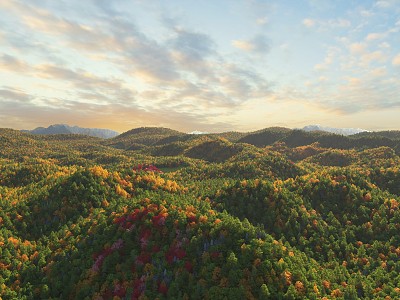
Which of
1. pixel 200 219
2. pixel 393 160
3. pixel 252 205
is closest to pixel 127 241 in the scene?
pixel 200 219

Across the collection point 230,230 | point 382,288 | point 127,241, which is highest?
point 230,230

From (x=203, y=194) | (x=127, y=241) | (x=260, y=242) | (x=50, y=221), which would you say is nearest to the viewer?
(x=260, y=242)

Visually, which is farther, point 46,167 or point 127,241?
point 46,167

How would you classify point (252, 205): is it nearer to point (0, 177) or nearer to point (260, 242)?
point (260, 242)

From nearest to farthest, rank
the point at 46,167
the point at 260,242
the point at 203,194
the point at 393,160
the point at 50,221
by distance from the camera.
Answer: the point at 260,242, the point at 50,221, the point at 203,194, the point at 46,167, the point at 393,160

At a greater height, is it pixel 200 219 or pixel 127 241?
pixel 200 219

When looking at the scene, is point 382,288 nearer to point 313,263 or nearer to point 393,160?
point 313,263

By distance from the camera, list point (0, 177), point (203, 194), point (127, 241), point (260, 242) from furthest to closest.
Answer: point (0, 177) → point (203, 194) → point (127, 241) → point (260, 242)

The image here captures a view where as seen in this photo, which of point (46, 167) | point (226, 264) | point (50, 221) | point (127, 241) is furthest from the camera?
point (46, 167)

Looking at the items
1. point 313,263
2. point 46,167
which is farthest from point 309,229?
point 46,167
